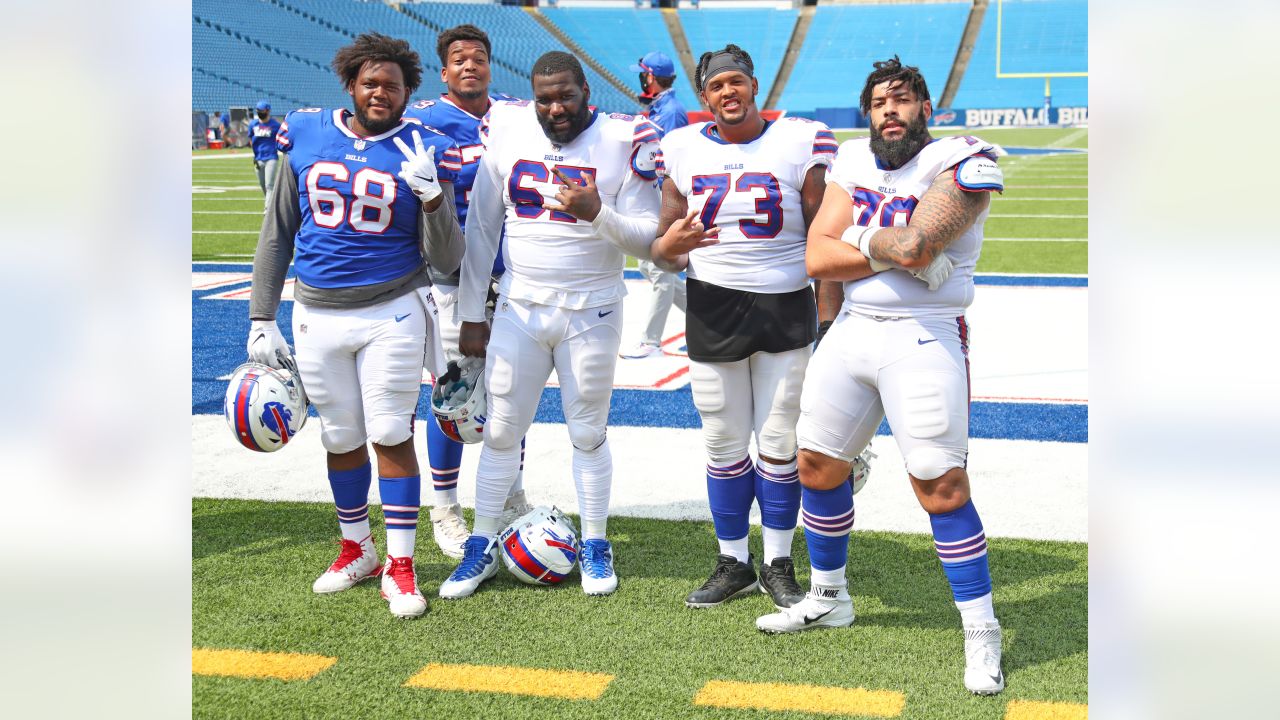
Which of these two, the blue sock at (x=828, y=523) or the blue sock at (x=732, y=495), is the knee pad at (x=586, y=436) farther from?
the blue sock at (x=828, y=523)

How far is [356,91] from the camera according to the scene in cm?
401

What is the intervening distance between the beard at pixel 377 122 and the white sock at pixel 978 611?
7.71 feet

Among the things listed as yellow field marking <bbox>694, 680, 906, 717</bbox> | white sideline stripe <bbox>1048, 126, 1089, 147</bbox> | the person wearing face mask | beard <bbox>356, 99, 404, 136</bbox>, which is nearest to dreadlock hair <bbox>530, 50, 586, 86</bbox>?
beard <bbox>356, 99, 404, 136</bbox>

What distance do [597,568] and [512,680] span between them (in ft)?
2.86

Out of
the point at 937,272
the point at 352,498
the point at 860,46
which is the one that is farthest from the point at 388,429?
the point at 860,46

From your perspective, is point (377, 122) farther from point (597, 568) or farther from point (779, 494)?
point (779, 494)

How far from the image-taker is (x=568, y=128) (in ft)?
13.4

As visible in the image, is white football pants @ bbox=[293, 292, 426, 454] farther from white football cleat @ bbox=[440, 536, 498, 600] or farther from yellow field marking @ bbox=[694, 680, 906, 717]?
yellow field marking @ bbox=[694, 680, 906, 717]

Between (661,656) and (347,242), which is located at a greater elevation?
(347,242)

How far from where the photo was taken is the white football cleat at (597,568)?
420 cm
